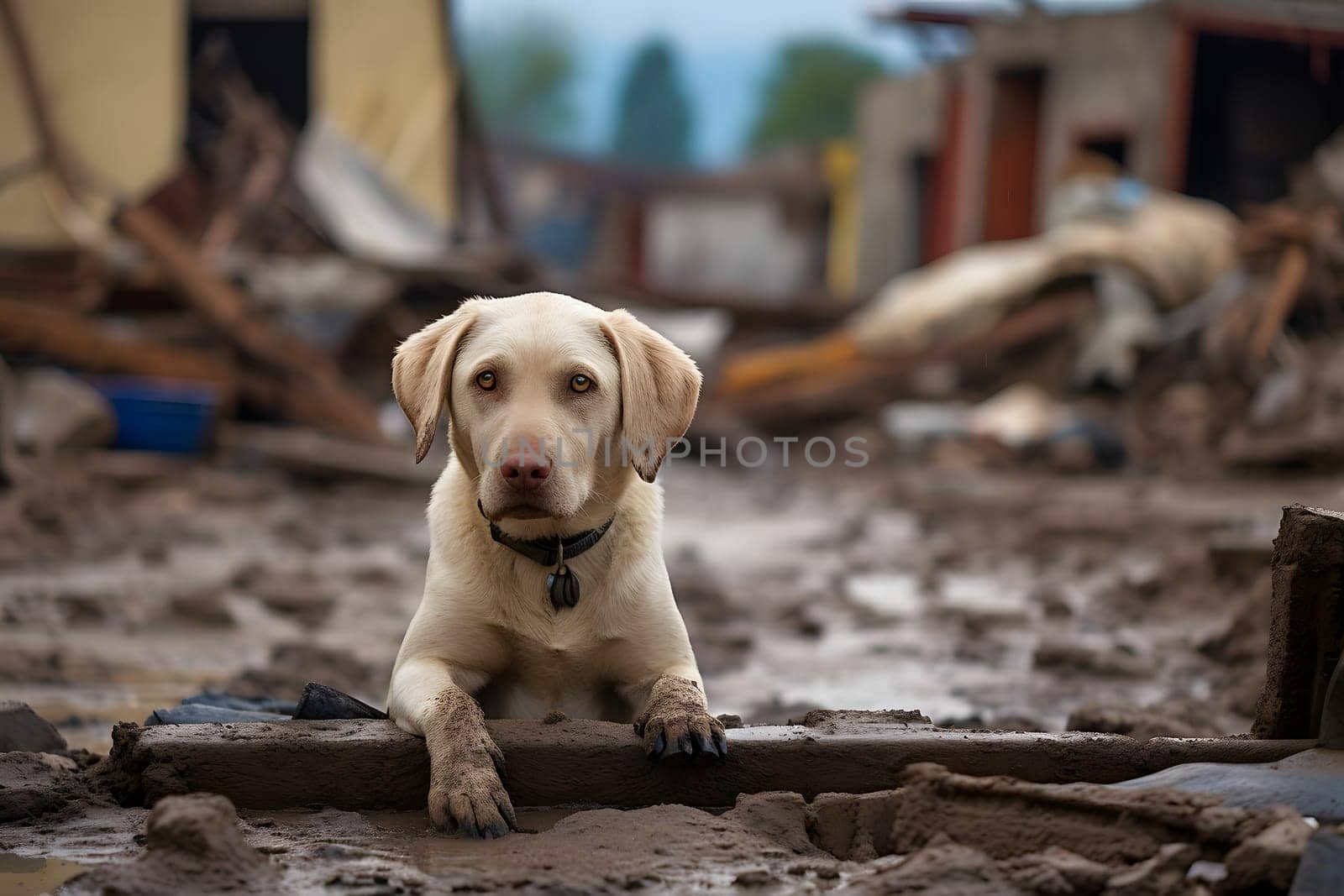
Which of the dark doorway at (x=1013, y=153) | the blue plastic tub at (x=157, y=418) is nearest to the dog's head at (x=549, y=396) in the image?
the blue plastic tub at (x=157, y=418)

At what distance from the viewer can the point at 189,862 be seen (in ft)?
8.80

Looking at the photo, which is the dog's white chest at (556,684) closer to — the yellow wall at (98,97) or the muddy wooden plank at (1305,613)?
the muddy wooden plank at (1305,613)

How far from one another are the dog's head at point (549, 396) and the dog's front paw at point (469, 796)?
0.60 meters

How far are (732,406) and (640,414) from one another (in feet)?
40.6

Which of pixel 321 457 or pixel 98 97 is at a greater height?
pixel 98 97

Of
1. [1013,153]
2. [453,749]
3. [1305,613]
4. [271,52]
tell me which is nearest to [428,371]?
[453,749]

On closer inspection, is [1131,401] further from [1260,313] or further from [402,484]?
[402,484]

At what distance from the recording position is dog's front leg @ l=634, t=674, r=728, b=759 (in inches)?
128

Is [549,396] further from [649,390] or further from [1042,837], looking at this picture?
[1042,837]

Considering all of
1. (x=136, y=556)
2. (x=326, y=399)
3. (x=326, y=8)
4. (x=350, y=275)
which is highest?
(x=326, y=8)

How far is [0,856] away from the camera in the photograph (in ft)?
9.82

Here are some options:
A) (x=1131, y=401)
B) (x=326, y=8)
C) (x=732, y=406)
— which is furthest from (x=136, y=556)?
(x=326, y=8)

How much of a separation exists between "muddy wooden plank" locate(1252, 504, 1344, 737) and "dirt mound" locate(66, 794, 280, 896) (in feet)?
8.05

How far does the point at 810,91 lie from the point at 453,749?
49499 millimetres
